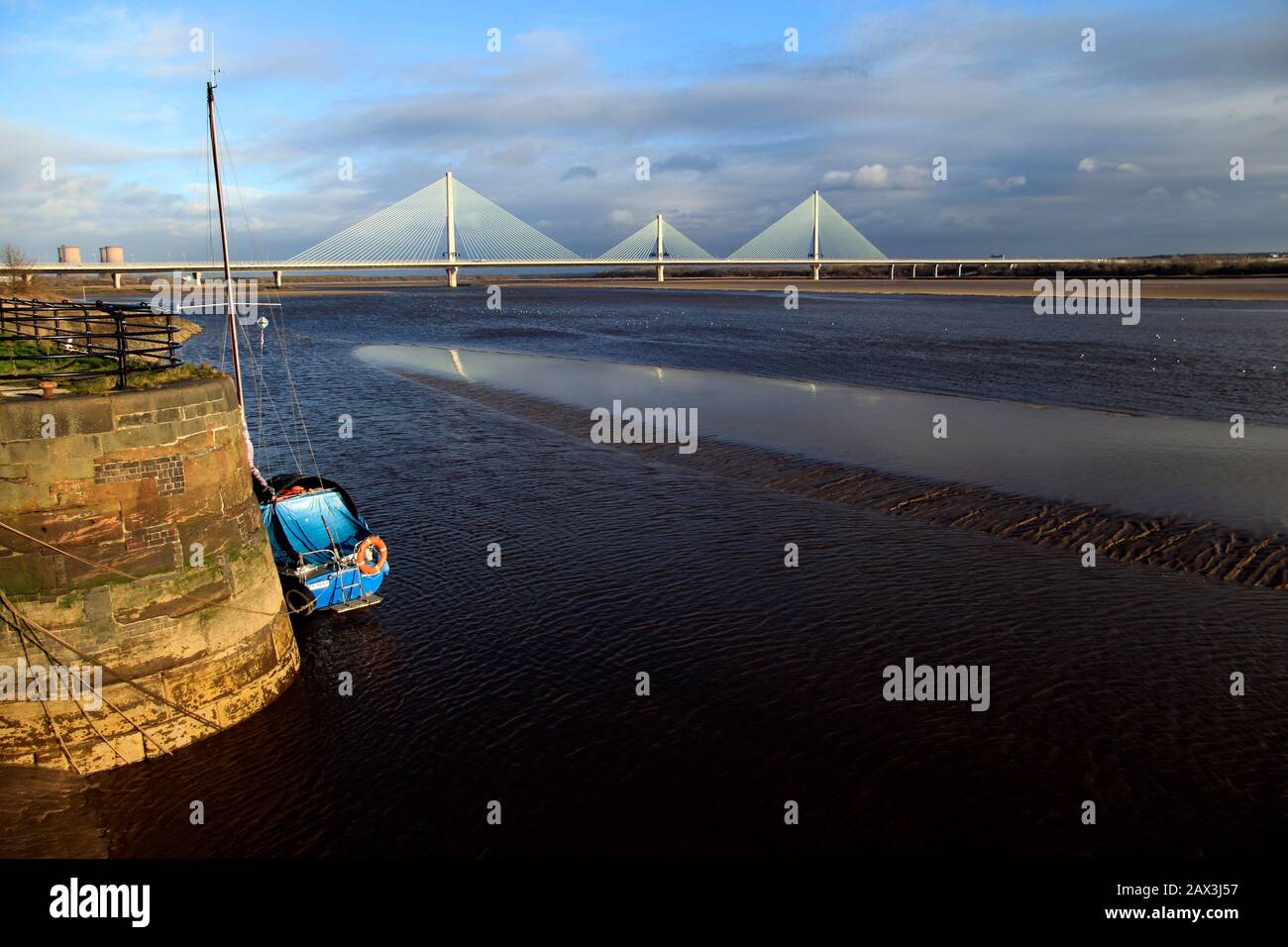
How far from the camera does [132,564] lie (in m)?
8.88

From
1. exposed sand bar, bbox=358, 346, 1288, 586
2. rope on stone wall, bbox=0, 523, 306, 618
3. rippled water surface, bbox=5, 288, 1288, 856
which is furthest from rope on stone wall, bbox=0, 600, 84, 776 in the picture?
exposed sand bar, bbox=358, 346, 1288, 586

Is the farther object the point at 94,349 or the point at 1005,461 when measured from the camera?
the point at 1005,461

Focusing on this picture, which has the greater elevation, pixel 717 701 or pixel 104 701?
pixel 104 701

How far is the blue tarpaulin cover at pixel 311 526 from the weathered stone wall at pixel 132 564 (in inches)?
102

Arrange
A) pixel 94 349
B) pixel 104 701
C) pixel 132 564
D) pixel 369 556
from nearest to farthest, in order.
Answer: pixel 104 701, pixel 132 564, pixel 94 349, pixel 369 556

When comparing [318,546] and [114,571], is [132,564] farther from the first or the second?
[318,546]

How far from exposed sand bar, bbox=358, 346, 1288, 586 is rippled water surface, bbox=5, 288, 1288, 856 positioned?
0.64 metres

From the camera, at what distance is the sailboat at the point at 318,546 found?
1213cm

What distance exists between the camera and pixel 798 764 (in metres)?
8.84

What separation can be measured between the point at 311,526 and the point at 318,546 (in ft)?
1.14

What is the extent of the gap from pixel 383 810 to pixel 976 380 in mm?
30058

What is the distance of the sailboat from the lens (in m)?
12.1

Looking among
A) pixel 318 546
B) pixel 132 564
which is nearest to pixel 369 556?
pixel 318 546

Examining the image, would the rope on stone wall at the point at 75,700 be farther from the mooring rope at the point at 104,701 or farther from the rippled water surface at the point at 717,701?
the rippled water surface at the point at 717,701
